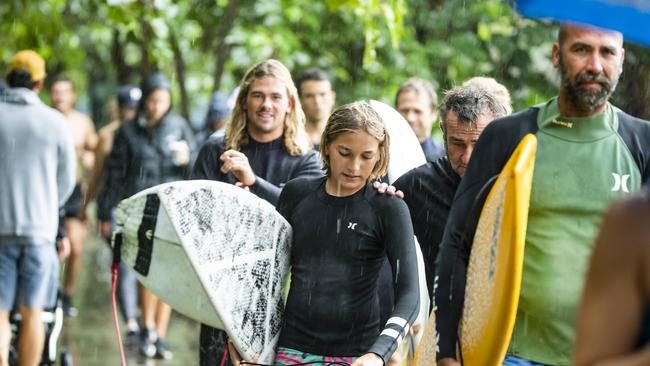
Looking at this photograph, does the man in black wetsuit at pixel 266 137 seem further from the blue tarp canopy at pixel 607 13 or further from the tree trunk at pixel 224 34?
the tree trunk at pixel 224 34

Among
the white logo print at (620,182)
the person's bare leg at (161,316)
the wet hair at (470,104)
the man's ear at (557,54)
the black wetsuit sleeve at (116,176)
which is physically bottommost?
the person's bare leg at (161,316)

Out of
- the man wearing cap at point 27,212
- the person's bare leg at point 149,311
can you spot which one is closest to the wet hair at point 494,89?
the man wearing cap at point 27,212

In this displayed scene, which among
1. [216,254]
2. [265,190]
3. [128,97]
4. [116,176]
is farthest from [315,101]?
[128,97]

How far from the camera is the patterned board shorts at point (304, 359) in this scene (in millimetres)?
4758

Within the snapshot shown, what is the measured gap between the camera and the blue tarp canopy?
7.46 ft

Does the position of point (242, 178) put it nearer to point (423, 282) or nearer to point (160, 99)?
point (423, 282)

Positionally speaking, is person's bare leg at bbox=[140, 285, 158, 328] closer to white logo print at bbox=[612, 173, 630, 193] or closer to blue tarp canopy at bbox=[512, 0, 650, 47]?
white logo print at bbox=[612, 173, 630, 193]

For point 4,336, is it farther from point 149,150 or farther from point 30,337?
point 149,150

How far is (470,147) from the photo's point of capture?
5.23m

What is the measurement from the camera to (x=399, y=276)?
4719 mm

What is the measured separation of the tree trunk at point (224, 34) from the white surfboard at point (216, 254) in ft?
25.6

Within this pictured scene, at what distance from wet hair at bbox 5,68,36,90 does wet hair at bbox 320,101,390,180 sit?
3.72m

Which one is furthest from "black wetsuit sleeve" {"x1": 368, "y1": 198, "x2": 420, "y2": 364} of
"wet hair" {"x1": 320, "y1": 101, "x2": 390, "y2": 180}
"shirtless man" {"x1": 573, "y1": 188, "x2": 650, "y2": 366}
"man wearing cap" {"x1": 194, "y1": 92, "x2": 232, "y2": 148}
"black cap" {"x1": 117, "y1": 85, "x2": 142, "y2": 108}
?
"black cap" {"x1": 117, "y1": 85, "x2": 142, "y2": 108}

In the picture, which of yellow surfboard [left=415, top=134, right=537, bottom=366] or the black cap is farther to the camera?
the black cap
